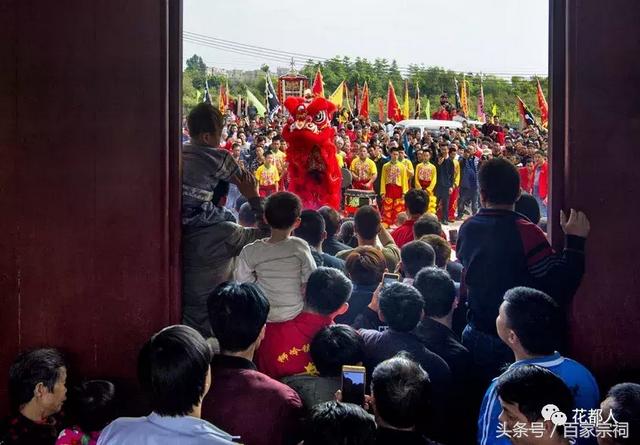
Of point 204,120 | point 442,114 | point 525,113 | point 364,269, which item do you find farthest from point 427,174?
point 442,114

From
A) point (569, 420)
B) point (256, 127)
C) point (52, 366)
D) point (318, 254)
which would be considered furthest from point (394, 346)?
point (256, 127)

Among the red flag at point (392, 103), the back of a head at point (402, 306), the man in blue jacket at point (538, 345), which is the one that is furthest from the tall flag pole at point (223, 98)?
the man in blue jacket at point (538, 345)

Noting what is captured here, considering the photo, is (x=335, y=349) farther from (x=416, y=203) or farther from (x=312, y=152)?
(x=312, y=152)

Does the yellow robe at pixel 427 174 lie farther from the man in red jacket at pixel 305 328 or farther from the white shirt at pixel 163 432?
the white shirt at pixel 163 432

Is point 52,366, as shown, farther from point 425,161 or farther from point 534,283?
point 425,161

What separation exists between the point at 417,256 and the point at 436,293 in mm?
634

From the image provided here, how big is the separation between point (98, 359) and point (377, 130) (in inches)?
673

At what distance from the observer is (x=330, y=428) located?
Result: 189 centimetres

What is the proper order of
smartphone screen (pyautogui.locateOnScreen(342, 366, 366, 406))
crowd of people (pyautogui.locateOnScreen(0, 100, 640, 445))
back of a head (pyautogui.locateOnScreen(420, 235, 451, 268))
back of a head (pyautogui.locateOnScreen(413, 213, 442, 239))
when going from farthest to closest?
back of a head (pyautogui.locateOnScreen(413, 213, 442, 239)) < back of a head (pyautogui.locateOnScreen(420, 235, 451, 268)) < smartphone screen (pyautogui.locateOnScreen(342, 366, 366, 406)) < crowd of people (pyautogui.locateOnScreen(0, 100, 640, 445))

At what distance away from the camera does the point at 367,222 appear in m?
4.10

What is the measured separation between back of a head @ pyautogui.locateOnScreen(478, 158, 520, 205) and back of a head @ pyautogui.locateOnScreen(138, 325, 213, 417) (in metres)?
1.54

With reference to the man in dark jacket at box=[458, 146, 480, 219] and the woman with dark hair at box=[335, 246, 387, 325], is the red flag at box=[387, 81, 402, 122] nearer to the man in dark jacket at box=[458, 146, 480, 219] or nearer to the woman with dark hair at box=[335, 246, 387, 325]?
the man in dark jacket at box=[458, 146, 480, 219]

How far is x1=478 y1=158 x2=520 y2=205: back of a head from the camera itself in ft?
9.83

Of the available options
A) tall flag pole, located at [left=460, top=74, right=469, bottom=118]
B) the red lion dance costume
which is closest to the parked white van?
tall flag pole, located at [left=460, top=74, right=469, bottom=118]
